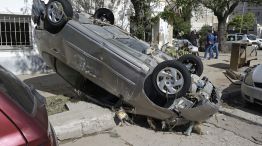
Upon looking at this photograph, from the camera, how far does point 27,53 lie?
10.7m

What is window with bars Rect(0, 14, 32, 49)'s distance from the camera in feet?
34.1

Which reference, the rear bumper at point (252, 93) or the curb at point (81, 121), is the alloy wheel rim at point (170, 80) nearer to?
the curb at point (81, 121)

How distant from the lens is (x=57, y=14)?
6398 millimetres

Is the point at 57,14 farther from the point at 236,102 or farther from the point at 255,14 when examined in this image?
the point at 255,14

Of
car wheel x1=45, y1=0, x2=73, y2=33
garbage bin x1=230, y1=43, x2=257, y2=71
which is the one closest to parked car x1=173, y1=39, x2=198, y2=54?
garbage bin x1=230, y1=43, x2=257, y2=71

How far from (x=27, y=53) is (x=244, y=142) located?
731cm

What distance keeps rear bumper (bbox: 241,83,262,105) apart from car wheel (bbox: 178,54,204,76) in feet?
4.18

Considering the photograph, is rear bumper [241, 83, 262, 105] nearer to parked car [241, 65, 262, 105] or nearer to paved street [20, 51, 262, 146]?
parked car [241, 65, 262, 105]

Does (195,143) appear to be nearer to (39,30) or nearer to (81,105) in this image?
(81,105)

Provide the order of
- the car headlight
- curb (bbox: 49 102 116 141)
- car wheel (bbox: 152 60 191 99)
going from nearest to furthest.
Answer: curb (bbox: 49 102 116 141) → car wheel (bbox: 152 60 191 99) → the car headlight

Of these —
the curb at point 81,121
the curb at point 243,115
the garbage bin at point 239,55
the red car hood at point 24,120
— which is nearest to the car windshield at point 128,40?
the curb at point 81,121

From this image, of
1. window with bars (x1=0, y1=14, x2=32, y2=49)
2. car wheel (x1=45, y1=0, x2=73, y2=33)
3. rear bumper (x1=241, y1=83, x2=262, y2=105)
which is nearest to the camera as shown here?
car wheel (x1=45, y1=0, x2=73, y2=33)

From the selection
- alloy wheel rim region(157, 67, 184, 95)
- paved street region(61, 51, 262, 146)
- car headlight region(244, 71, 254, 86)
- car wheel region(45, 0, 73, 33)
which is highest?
car wheel region(45, 0, 73, 33)

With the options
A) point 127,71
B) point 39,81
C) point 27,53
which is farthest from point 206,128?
point 27,53
